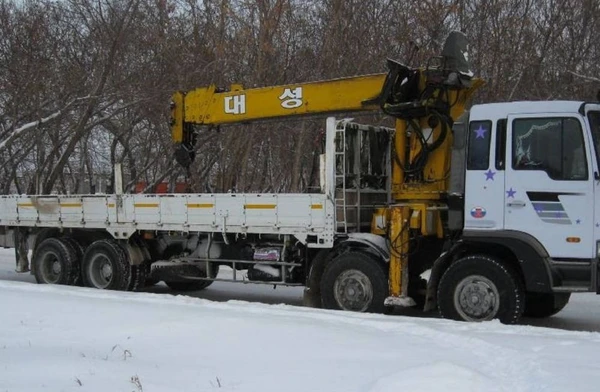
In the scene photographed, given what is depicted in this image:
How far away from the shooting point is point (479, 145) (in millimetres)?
8758

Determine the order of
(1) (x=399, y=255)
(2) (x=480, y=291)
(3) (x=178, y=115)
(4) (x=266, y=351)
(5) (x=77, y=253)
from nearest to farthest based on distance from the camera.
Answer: (4) (x=266, y=351) < (2) (x=480, y=291) < (1) (x=399, y=255) < (3) (x=178, y=115) < (5) (x=77, y=253)

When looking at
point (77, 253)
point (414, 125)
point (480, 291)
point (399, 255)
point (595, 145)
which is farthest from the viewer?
point (77, 253)

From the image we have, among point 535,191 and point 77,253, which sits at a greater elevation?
point 535,191

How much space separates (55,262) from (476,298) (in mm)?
8548

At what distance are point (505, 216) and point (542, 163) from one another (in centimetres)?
78

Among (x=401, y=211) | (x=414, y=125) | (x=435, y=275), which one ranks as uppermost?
(x=414, y=125)

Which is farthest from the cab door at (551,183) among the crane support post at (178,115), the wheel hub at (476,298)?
the crane support post at (178,115)

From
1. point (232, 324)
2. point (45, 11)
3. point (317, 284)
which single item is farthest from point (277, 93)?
point (45, 11)

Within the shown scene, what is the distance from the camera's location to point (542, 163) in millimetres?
8367

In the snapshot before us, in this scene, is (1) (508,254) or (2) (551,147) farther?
(1) (508,254)

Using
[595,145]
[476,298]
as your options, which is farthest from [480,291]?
[595,145]

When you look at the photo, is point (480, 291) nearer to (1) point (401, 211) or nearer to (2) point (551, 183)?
(1) point (401, 211)

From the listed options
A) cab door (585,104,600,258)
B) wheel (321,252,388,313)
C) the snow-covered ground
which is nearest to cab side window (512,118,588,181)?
cab door (585,104,600,258)

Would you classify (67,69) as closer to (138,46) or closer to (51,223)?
(138,46)
